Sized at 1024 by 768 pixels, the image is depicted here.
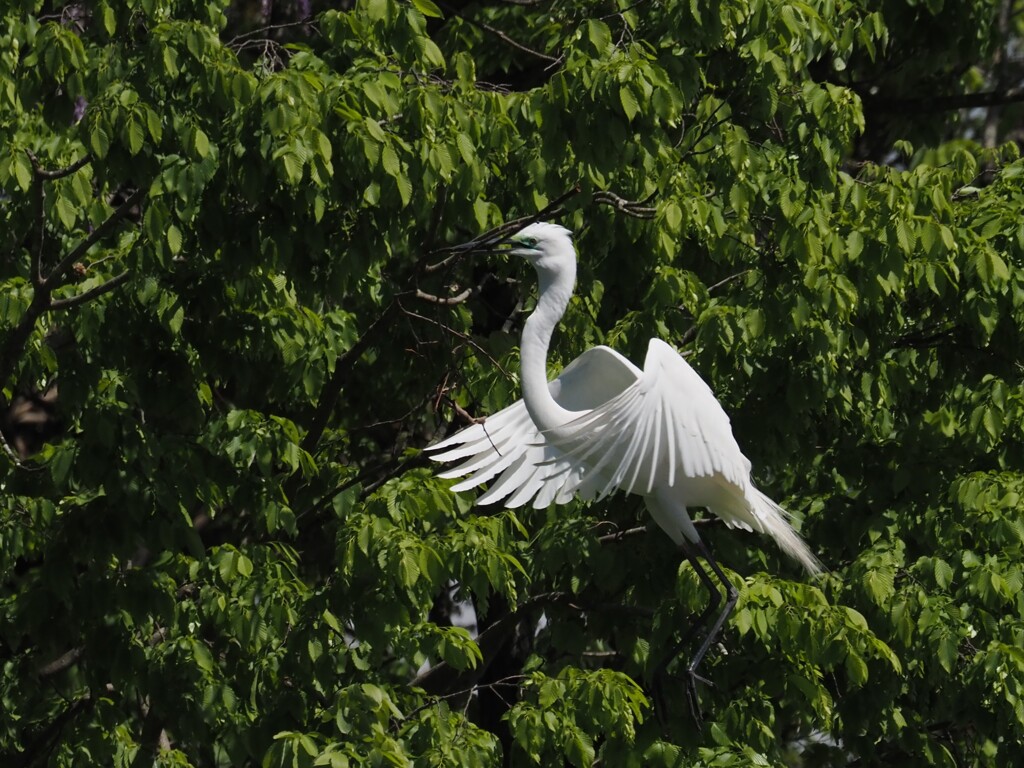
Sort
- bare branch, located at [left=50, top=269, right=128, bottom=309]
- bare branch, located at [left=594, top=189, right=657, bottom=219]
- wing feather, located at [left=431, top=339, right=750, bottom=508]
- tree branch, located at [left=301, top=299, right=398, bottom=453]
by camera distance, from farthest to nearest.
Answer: bare branch, located at [left=594, top=189, right=657, bottom=219] → tree branch, located at [left=301, top=299, right=398, bottom=453] → bare branch, located at [left=50, top=269, right=128, bottom=309] → wing feather, located at [left=431, top=339, right=750, bottom=508]

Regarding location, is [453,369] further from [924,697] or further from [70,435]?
[924,697]

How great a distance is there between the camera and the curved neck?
16.0 feet

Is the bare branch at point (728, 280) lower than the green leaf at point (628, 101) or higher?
lower

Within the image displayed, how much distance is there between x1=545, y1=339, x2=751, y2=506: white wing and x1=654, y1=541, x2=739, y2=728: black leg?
0.39 m

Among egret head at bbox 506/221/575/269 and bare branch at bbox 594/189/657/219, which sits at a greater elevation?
egret head at bbox 506/221/575/269

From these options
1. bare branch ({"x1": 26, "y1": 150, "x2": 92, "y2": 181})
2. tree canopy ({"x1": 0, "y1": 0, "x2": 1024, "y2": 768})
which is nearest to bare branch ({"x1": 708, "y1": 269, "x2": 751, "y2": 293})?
tree canopy ({"x1": 0, "y1": 0, "x2": 1024, "y2": 768})

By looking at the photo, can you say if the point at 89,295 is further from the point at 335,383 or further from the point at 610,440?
the point at 610,440

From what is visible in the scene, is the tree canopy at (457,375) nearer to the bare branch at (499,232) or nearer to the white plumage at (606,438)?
the bare branch at (499,232)

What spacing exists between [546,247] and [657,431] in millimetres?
753

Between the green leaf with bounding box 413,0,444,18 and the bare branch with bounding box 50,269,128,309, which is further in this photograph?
the bare branch with bounding box 50,269,128,309

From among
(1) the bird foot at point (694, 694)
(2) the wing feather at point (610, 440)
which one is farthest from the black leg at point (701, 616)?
(2) the wing feather at point (610, 440)

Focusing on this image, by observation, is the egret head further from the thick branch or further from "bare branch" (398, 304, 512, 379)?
the thick branch

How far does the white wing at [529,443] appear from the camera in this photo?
517 cm

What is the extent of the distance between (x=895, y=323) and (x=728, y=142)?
0.91 meters
